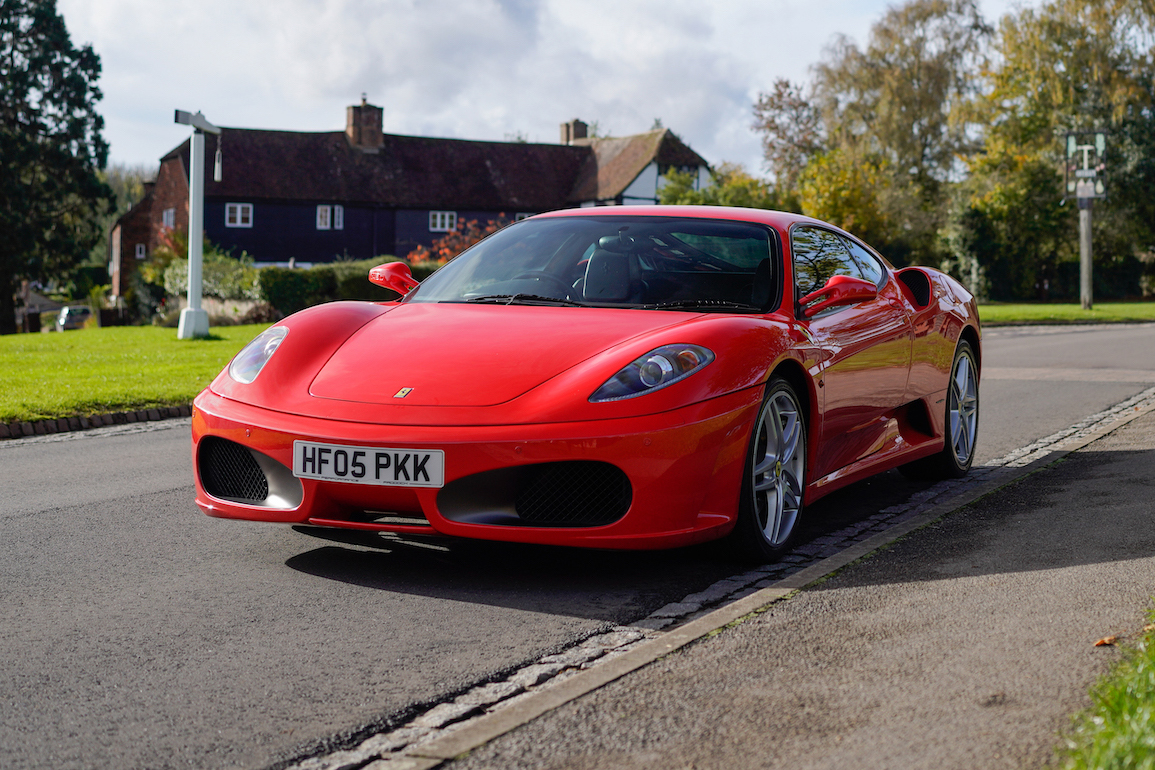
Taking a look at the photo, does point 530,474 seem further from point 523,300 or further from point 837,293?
point 837,293

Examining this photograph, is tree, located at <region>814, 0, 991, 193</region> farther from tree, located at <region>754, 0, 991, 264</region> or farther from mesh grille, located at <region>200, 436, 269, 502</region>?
mesh grille, located at <region>200, 436, 269, 502</region>

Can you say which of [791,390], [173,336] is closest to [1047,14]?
[173,336]

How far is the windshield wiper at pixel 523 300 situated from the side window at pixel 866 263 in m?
1.73

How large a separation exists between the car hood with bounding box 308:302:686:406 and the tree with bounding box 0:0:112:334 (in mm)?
46266

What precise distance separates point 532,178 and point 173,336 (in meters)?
44.4

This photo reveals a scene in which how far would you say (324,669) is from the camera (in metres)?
3.50

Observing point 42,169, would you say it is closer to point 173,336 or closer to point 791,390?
point 173,336

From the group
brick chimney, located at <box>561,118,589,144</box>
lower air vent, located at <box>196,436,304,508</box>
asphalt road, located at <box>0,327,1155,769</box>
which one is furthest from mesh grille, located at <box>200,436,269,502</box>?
brick chimney, located at <box>561,118,589,144</box>

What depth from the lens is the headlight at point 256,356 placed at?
488cm

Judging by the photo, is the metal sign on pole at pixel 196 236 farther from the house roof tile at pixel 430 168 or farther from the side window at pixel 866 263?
the house roof tile at pixel 430 168

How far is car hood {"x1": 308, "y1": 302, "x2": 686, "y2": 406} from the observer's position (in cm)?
441

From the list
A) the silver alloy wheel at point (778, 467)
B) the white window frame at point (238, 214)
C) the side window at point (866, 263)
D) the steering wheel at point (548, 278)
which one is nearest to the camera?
the silver alloy wheel at point (778, 467)

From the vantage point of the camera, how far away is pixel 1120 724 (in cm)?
271

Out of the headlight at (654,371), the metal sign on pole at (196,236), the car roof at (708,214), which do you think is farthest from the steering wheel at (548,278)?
the metal sign on pole at (196,236)
